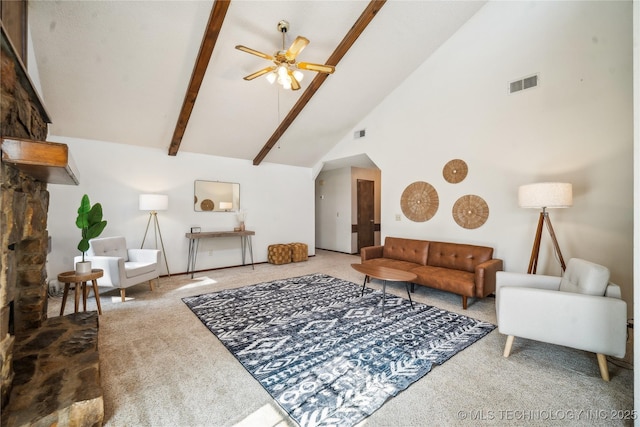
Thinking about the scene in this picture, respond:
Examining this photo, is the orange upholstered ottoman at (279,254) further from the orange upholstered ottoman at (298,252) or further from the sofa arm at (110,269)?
the sofa arm at (110,269)

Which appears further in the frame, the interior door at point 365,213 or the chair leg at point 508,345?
the interior door at point 365,213

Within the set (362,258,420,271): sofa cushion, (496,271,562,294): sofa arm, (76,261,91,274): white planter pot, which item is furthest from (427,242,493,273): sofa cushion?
(76,261,91,274): white planter pot

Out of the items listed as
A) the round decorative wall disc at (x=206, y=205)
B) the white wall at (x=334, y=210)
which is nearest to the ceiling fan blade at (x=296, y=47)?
the round decorative wall disc at (x=206, y=205)

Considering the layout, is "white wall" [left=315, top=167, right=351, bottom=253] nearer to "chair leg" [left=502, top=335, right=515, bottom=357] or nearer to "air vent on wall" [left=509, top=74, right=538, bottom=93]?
"air vent on wall" [left=509, top=74, right=538, bottom=93]

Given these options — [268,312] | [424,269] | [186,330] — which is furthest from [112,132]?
[424,269]

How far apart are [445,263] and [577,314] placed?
2.10 metres

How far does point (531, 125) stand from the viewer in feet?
11.6

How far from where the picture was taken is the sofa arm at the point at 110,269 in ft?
11.2

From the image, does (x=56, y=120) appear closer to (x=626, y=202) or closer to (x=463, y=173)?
(x=463, y=173)

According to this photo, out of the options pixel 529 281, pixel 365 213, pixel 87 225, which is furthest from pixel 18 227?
pixel 365 213

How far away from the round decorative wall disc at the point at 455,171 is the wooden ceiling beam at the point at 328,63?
2.35 metres

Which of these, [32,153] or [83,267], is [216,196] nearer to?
[83,267]

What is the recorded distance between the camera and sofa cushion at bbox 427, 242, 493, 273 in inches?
145

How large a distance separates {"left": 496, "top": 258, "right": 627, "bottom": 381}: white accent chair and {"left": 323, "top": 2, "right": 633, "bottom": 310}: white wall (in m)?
1.40
